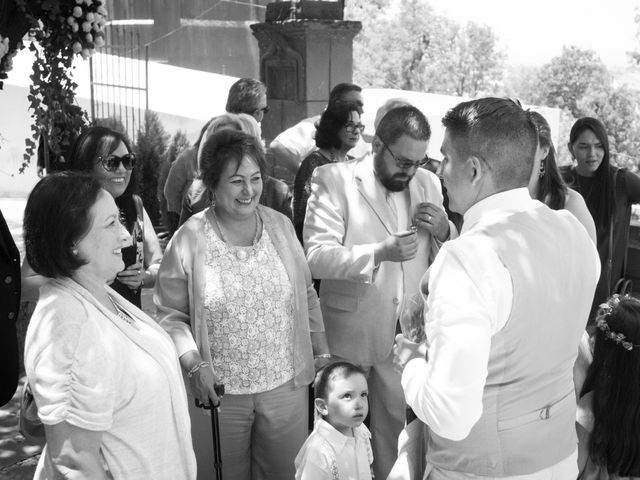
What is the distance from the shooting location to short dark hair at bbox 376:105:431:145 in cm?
400

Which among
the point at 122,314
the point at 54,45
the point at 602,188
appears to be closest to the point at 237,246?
the point at 122,314

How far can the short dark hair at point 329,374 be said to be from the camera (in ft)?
12.0

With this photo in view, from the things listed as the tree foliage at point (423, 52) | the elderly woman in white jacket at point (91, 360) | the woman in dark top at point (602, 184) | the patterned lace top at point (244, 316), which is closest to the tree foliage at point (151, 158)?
the woman in dark top at point (602, 184)

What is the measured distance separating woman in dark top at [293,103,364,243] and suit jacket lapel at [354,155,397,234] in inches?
53.7

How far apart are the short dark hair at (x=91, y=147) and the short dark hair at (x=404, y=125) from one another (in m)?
1.36

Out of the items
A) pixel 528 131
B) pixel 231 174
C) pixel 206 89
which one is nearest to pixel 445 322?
pixel 528 131

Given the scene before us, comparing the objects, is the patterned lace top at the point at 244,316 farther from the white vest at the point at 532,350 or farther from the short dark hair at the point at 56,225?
the white vest at the point at 532,350

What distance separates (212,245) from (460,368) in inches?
66.7

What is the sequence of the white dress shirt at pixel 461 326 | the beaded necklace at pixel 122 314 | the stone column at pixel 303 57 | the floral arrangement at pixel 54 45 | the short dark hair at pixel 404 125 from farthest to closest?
the stone column at pixel 303 57 → the floral arrangement at pixel 54 45 → the short dark hair at pixel 404 125 → the beaded necklace at pixel 122 314 → the white dress shirt at pixel 461 326

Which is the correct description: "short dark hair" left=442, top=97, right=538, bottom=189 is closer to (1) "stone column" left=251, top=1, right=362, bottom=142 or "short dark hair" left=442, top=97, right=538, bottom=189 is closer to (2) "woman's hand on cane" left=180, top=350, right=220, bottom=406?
(2) "woman's hand on cane" left=180, top=350, right=220, bottom=406

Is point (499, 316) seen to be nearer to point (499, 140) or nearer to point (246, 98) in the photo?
point (499, 140)

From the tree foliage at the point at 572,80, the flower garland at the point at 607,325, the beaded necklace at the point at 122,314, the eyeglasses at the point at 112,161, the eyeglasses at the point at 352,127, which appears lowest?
the flower garland at the point at 607,325

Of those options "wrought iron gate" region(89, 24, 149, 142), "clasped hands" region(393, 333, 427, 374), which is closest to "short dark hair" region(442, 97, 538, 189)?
"clasped hands" region(393, 333, 427, 374)

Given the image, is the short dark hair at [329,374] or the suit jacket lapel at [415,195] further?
the suit jacket lapel at [415,195]
